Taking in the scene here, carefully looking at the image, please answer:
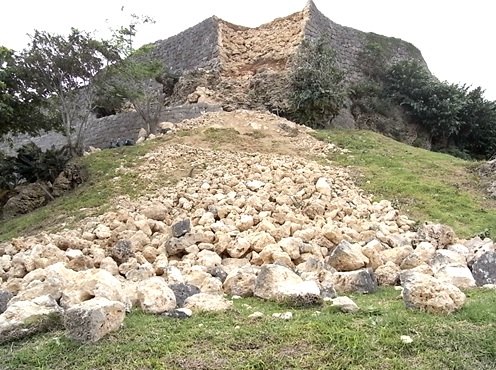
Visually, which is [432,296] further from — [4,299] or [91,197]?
[91,197]

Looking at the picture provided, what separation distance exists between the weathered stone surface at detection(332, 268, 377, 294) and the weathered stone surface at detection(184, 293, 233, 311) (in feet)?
3.82

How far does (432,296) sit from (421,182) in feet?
18.9

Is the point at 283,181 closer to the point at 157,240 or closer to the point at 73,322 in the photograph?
the point at 157,240

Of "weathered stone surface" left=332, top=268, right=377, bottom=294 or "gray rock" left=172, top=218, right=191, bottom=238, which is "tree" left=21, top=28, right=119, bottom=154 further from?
"weathered stone surface" left=332, top=268, right=377, bottom=294

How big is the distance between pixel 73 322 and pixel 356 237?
3.80 metres

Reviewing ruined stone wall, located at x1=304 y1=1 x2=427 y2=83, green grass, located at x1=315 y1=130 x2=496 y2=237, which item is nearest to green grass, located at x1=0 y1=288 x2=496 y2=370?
green grass, located at x1=315 y1=130 x2=496 y2=237

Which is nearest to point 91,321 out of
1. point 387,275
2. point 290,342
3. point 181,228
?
point 290,342

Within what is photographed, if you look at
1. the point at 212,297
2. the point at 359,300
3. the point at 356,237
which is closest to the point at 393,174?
the point at 356,237

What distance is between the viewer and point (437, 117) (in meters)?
16.8

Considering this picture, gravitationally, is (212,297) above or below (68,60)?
below

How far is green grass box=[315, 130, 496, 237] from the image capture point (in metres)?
7.54

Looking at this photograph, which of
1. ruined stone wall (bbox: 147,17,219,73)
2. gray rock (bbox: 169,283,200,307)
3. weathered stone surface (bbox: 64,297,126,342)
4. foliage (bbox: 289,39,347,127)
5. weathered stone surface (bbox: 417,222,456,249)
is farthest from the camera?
ruined stone wall (bbox: 147,17,219,73)

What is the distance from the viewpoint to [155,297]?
12.0ft

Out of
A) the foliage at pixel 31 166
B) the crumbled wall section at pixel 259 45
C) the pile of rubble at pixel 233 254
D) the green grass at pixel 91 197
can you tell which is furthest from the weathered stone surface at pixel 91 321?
the crumbled wall section at pixel 259 45
